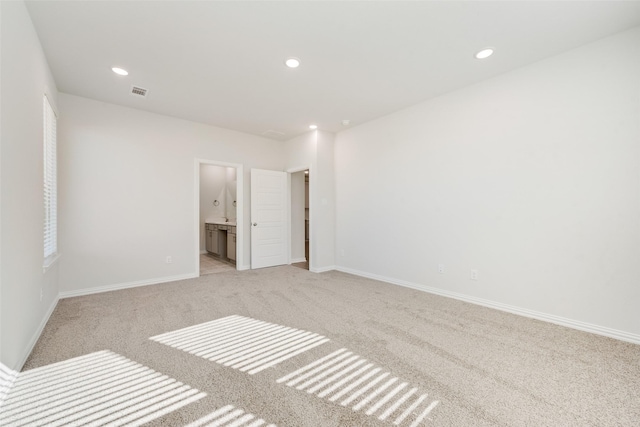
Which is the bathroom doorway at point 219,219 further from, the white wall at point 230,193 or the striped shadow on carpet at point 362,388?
the striped shadow on carpet at point 362,388

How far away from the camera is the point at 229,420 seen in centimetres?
145

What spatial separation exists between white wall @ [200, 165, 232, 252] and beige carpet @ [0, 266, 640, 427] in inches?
165

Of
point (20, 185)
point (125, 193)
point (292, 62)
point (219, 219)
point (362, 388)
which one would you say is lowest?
point (362, 388)

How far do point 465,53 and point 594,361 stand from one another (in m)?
2.88

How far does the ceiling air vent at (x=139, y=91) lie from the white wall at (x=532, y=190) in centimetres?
352

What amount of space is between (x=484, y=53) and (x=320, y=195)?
124 inches

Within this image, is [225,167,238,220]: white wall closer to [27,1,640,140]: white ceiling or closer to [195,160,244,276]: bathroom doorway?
[195,160,244,276]: bathroom doorway

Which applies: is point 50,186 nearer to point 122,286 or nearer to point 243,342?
point 122,286

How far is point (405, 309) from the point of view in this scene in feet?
10.3

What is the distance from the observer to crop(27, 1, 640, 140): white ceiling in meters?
2.11

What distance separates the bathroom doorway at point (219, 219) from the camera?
17.1 feet

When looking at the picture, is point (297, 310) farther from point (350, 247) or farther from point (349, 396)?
point (350, 247)

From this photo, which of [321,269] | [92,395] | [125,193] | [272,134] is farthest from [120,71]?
[321,269]

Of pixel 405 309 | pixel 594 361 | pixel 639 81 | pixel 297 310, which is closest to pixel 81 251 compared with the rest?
pixel 297 310
